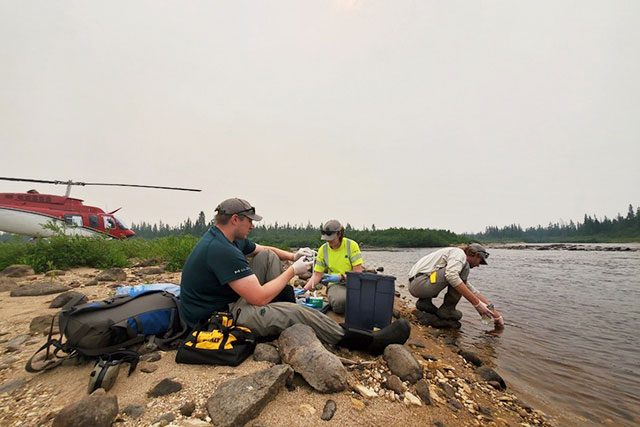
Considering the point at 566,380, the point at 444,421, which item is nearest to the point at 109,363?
the point at 444,421

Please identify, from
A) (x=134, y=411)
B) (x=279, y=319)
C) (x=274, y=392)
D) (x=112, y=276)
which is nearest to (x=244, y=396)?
(x=274, y=392)

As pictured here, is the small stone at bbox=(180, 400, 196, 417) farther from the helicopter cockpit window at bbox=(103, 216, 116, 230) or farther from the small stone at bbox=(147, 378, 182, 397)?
the helicopter cockpit window at bbox=(103, 216, 116, 230)

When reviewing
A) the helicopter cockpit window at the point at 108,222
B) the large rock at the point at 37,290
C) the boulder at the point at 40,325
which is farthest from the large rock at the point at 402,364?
the helicopter cockpit window at the point at 108,222

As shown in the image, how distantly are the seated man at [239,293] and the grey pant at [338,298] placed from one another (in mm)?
1843

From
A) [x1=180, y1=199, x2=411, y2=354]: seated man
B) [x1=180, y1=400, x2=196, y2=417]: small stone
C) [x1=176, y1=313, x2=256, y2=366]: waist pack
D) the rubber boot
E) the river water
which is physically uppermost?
[x1=180, y1=199, x2=411, y2=354]: seated man

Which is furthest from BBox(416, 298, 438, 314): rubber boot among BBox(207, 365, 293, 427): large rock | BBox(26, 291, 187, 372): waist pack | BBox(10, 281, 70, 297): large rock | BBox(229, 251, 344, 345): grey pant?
BBox(10, 281, 70, 297): large rock

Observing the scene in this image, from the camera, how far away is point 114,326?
273cm

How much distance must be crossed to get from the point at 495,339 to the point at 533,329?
4.51ft

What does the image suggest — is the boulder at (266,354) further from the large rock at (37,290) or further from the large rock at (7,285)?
the large rock at (7,285)

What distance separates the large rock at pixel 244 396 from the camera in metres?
1.91

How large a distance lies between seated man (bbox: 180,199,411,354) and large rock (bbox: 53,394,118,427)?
1.12 metres

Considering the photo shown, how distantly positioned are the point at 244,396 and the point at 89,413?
1015 millimetres

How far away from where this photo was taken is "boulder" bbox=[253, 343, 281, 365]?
108 inches

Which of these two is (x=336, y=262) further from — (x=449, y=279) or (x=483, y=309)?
(x=483, y=309)
